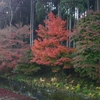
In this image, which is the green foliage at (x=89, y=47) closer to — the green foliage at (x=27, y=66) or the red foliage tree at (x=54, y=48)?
the red foliage tree at (x=54, y=48)

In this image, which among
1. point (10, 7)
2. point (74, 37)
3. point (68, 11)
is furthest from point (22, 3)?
point (74, 37)

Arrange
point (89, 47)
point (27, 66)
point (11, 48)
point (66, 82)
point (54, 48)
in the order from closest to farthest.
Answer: point (89, 47) < point (54, 48) < point (66, 82) < point (27, 66) < point (11, 48)

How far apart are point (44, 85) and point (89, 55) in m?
5.70

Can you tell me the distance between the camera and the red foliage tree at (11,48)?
20.7 m

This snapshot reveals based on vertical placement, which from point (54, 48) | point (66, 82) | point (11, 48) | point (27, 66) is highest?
point (54, 48)

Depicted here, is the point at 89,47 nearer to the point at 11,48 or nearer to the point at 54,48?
the point at 54,48

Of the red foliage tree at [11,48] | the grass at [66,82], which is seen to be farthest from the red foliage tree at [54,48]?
the red foliage tree at [11,48]

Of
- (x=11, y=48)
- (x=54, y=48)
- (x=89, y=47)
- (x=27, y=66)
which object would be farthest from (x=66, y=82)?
(x=11, y=48)

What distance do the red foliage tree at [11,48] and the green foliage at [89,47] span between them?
7777 mm

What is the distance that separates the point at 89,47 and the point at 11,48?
391 inches

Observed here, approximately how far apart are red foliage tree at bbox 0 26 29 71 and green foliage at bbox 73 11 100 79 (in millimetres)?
7777

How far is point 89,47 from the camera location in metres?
14.8

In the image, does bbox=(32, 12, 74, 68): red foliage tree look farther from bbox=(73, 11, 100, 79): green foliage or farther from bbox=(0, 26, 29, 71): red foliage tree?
bbox=(0, 26, 29, 71): red foliage tree

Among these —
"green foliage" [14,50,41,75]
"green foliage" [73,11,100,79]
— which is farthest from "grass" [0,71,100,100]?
"green foliage" [73,11,100,79]
